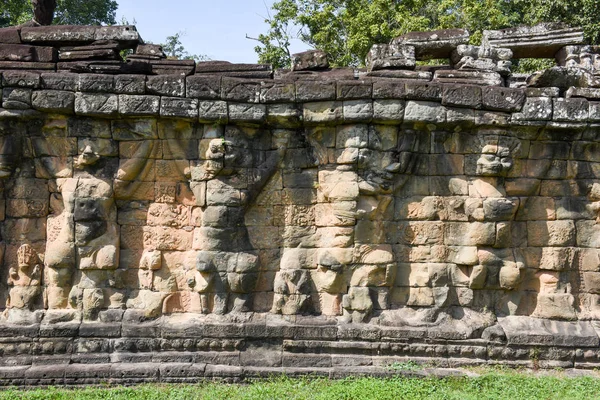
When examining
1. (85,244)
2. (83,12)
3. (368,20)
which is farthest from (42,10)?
(83,12)

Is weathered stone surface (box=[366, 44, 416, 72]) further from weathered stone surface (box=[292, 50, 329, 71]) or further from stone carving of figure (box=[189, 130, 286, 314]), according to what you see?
stone carving of figure (box=[189, 130, 286, 314])

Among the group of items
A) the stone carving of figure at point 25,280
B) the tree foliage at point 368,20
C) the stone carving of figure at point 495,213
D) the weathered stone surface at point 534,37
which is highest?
the tree foliage at point 368,20

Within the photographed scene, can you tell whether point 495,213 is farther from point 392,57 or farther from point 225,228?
point 225,228

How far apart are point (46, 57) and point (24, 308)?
11.6ft

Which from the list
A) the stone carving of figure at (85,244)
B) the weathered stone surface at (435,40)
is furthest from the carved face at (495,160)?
the stone carving of figure at (85,244)

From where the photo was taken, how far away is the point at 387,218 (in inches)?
286

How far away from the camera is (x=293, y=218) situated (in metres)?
7.32

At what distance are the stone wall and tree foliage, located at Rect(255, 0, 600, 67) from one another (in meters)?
11.0

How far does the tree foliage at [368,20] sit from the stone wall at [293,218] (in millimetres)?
10993

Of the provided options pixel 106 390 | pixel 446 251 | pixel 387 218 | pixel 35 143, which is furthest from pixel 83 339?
pixel 446 251

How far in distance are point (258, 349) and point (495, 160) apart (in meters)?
4.24

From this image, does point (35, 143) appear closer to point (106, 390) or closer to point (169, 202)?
point (169, 202)

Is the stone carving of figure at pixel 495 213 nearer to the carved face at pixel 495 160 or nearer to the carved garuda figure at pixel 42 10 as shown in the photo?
the carved face at pixel 495 160

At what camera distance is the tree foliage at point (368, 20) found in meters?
18.5
